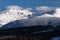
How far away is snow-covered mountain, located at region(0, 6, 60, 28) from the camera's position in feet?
29.2

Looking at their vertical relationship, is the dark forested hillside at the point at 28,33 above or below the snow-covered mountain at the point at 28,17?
below

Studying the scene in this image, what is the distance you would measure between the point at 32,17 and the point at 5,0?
73 centimetres

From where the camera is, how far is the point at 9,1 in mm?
9023

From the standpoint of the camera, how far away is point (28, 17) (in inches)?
352

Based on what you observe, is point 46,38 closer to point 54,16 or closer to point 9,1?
point 54,16

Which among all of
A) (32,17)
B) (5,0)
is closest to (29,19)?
(32,17)

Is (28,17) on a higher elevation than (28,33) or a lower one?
higher

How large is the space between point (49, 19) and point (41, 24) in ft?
0.77

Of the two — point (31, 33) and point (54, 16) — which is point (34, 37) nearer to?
point (31, 33)

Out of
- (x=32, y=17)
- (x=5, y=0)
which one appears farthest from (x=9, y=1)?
(x=32, y=17)

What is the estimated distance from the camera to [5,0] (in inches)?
355

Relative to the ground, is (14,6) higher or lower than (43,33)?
higher

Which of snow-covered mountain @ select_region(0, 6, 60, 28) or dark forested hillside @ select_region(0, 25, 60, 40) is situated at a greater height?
snow-covered mountain @ select_region(0, 6, 60, 28)

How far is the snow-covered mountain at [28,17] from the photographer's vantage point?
8.90 meters
